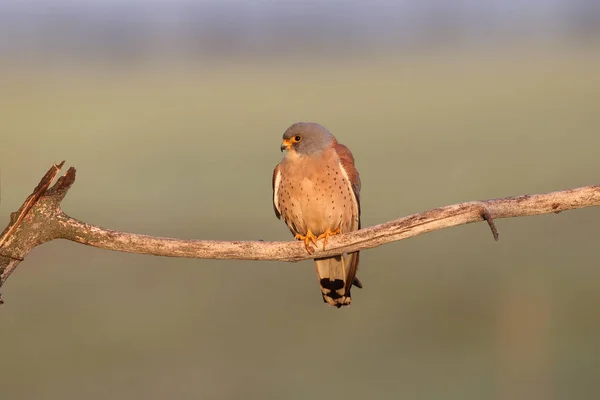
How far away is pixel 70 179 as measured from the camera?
4.67 metres

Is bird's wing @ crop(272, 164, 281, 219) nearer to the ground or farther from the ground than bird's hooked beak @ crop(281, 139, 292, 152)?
nearer to the ground

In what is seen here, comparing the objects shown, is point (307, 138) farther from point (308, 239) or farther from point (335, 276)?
point (335, 276)

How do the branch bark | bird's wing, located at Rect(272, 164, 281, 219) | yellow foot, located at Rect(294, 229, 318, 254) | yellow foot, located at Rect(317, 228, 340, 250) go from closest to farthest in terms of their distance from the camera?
the branch bark → yellow foot, located at Rect(294, 229, 318, 254) → yellow foot, located at Rect(317, 228, 340, 250) → bird's wing, located at Rect(272, 164, 281, 219)

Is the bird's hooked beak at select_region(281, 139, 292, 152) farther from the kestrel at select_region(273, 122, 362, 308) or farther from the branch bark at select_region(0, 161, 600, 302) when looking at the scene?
the branch bark at select_region(0, 161, 600, 302)

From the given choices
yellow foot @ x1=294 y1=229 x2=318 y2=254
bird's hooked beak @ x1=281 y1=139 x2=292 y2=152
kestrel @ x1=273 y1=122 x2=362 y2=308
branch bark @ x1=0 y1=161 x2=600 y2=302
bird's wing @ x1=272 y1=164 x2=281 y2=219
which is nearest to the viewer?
branch bark @ x1=0 y1=161 x2=600 y2=302

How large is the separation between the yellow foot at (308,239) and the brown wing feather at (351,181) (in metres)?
0.43

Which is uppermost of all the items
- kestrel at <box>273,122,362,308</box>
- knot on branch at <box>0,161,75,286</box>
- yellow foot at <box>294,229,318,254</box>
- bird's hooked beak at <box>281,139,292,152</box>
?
bird's hooked beak at <box>281,139,292,152</box>

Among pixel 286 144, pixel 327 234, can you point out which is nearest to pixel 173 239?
pixel 327 234

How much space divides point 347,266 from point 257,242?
4.20 feet

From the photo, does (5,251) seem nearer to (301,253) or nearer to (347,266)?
(301,253)

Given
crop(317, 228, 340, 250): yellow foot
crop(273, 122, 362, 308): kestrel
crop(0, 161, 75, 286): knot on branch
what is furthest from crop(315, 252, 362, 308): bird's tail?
crop(0, 161, 75, 286): knot on branch

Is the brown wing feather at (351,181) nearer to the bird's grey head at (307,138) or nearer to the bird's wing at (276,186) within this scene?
the bird's grey head at (307,138)

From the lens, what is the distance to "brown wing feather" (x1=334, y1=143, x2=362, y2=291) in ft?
19.0

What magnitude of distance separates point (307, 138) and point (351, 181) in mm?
491
